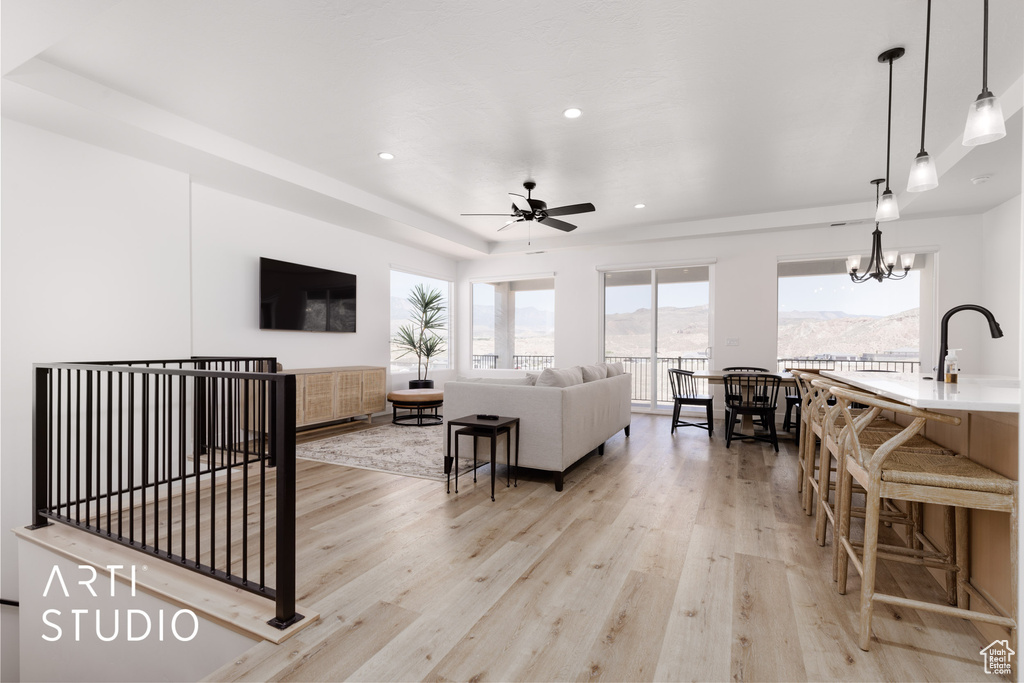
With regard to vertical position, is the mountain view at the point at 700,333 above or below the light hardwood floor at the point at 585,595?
above

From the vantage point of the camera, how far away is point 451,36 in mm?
2629

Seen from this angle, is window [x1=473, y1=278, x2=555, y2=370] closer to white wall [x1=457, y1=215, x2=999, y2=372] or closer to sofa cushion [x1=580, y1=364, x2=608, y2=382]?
white wall [x1=457, y1=215, x2=999, y2=372]

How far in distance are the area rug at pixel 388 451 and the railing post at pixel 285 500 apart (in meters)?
1.98

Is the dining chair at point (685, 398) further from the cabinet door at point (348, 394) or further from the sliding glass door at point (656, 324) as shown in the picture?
the cabinet door at point (348, 394)

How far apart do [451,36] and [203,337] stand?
12.6 ft

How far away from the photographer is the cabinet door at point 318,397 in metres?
5.21

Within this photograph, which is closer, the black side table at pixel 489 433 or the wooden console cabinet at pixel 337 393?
the black side table at pixel 489 433

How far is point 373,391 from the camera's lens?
6.26m

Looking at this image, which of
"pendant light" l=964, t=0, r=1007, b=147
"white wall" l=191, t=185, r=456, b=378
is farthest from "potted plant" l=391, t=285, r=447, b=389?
"pendant light" l=964, t=0, r=1007, b=147

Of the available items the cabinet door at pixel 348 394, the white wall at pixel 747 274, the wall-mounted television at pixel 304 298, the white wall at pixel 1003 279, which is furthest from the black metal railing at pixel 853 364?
the wall-mounted television at pixel 304 298

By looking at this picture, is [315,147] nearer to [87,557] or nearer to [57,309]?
[57,309]

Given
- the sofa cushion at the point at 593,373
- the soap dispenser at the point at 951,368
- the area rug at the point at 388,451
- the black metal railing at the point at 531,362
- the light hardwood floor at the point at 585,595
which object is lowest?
the area rug at the point at 388,451

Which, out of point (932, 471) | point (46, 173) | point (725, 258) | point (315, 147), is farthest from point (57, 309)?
point (725, 258)

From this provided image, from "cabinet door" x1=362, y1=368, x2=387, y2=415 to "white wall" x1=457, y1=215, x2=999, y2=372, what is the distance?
96.6 inches
